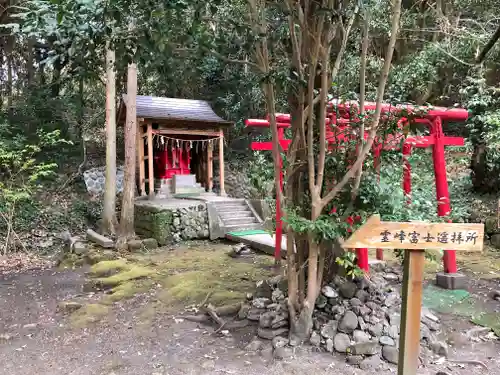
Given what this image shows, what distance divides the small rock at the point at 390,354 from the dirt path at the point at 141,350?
77mm

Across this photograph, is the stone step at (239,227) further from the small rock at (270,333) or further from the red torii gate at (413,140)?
the small rock at (270,333)

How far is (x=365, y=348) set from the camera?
139 inches

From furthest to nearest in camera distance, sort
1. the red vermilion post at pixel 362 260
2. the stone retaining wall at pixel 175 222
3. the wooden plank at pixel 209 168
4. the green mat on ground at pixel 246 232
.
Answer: the wooden plank at pixel 209 168 < the stone retaining wall at pixel 175 222 < the green mat on ground at pixel 246 232 < the red vermilion post at pixel 362 260

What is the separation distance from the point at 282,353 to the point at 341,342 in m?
0.53

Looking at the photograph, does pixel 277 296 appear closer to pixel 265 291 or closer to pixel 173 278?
pixel 265 291

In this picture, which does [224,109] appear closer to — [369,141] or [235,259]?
[235,259]

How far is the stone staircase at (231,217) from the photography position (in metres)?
10.5

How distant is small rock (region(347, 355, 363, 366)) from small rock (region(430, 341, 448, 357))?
764mm

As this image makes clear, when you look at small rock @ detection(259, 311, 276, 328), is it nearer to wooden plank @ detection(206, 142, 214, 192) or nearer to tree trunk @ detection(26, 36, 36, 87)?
wooden plank @ detection(206, 142, 214, 192)

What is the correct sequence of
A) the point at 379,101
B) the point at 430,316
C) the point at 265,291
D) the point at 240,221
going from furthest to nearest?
the point at 240,221 → the point at 265,291 → the point at 430,316 → the point at 379,101

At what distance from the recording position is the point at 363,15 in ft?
12.0

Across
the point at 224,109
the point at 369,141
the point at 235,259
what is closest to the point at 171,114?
the point at 224,109

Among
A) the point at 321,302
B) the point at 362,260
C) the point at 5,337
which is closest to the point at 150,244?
the point at 5,337

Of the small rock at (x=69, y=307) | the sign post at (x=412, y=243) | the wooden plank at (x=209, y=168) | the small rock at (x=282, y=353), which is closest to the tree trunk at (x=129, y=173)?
the small rock at (x=69, y=307)
